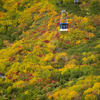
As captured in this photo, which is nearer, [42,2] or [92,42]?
[92,42]

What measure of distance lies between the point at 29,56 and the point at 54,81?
32.7ft

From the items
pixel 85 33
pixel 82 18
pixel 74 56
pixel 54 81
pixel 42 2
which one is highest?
pixel 42 2

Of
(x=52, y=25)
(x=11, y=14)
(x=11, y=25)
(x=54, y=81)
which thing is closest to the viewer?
(x=54, y=81)

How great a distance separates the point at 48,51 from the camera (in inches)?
1526

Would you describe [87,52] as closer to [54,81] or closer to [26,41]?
[54,81]

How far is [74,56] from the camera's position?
113ft

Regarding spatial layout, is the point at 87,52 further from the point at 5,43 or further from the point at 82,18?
the point at 5,43

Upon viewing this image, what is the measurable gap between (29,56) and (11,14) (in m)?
24.0

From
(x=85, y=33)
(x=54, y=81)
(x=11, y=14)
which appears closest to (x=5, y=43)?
(x=11, y=14)

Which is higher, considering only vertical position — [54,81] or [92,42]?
[92,42]

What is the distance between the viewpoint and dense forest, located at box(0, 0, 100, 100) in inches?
985

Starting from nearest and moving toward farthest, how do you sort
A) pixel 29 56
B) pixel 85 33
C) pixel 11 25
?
pixel 29 56 < pixel 85 33 < pixel 11 25

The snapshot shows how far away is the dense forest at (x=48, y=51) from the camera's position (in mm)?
25016

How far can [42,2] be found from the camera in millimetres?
55938
